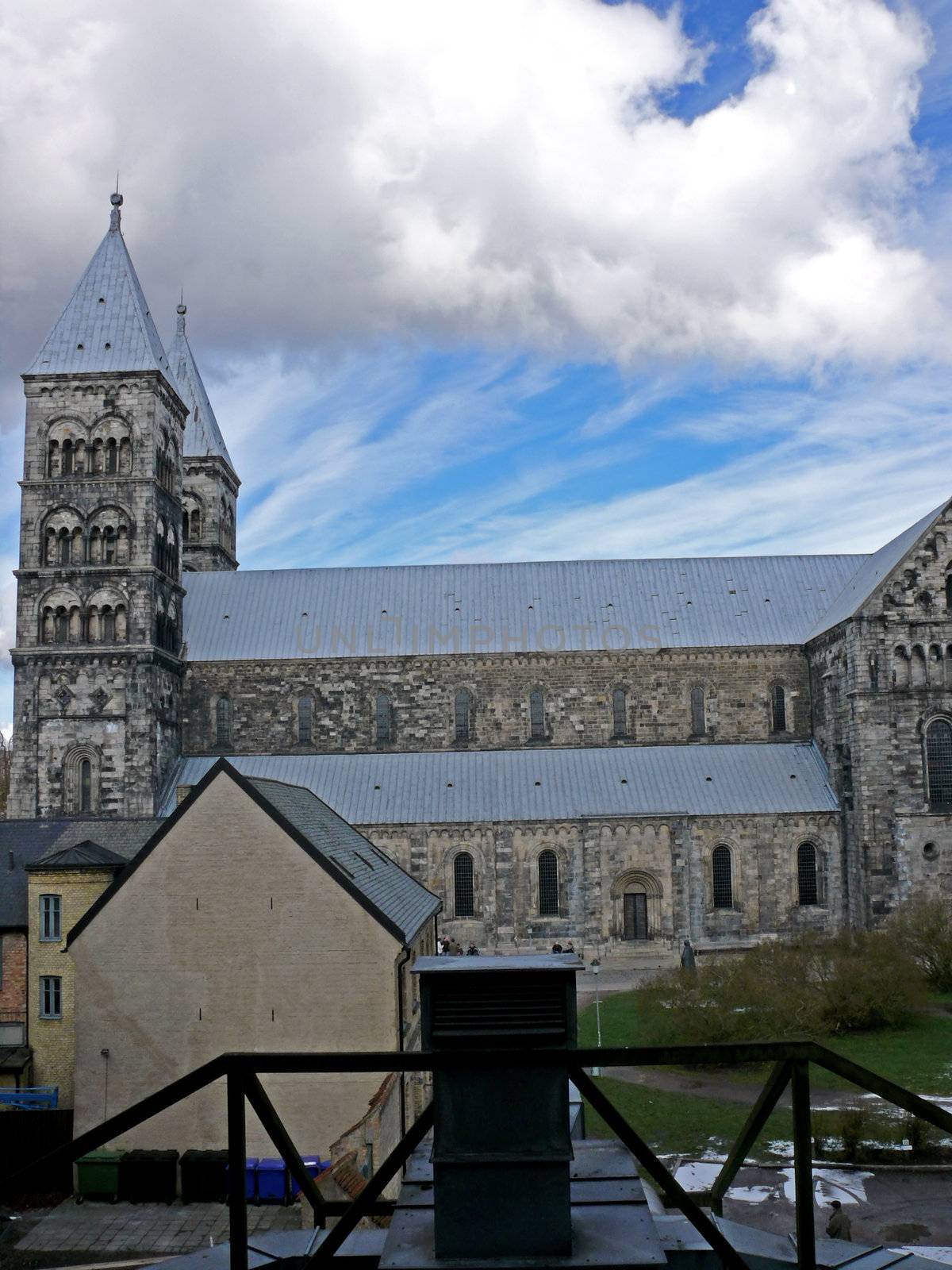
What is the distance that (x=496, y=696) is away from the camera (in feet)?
161

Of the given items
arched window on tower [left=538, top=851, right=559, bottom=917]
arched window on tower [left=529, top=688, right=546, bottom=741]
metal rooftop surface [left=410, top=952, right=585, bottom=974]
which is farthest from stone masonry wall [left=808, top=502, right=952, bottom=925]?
metal rooftop surface [left=410, top=952, right=585, bottom=974]

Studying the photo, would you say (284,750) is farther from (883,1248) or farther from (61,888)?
(883,1248)

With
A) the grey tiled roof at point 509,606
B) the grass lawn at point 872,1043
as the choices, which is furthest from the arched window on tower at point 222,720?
the grass lawn at point 872,1043

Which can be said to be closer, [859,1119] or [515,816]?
[859,1119]

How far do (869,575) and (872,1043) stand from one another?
24.9 m

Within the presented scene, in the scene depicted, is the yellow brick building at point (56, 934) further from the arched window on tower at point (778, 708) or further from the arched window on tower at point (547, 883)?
the arched window on tower at point (778, 708)

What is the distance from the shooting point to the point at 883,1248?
230 inches

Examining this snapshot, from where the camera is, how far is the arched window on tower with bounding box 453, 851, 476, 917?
143 ft

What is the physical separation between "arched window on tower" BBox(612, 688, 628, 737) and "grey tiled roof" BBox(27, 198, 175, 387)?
25.1 meters

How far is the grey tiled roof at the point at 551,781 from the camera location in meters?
44.3

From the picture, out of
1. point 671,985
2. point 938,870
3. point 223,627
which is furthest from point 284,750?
point 938,870

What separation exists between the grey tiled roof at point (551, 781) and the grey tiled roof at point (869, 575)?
19.9 ft

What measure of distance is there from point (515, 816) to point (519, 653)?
853 centimetres

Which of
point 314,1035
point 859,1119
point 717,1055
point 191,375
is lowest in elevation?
point 859,1119
